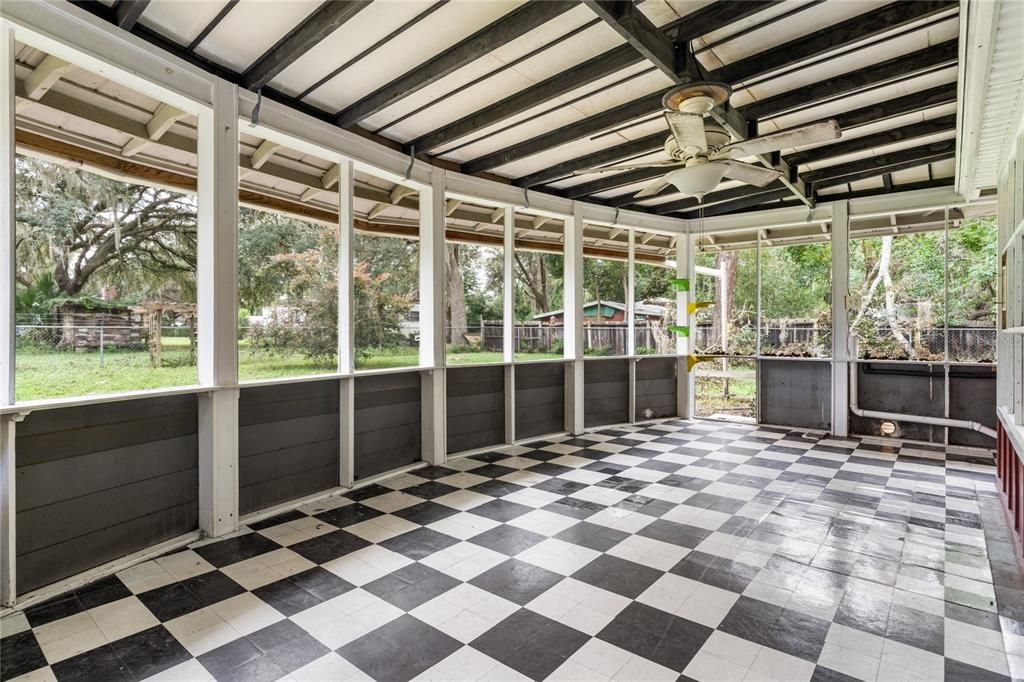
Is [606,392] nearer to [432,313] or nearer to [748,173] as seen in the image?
[432,313]

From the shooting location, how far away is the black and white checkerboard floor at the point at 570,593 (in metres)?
2.10

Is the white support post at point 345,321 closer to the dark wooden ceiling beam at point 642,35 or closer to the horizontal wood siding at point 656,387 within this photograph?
the dark wooden ceiling beam at point 642,35

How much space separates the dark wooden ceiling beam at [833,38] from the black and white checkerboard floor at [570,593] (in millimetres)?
3085

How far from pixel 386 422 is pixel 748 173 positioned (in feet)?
12.1

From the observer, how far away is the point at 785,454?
5.59m

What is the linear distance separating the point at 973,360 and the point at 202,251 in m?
7.84

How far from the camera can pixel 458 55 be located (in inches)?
125

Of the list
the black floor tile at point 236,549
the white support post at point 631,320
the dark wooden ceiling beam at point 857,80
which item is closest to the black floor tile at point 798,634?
the black floor tile at point 236,549

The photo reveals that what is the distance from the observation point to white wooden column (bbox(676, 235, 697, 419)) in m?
7.47

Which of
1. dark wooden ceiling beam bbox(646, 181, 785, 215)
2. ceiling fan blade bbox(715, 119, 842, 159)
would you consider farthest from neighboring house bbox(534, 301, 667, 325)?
ceiling fan blade bbox(715, 119, 842, 159)

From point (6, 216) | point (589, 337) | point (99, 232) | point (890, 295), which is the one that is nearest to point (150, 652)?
point (6, 216)

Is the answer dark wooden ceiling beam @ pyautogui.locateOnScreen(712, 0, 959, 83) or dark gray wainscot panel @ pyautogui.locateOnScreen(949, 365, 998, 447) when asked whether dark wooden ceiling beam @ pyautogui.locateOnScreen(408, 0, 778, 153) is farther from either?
dark gray wainscot panel @ pyautogui.locateOnScreen(949, 365, 998, 447)

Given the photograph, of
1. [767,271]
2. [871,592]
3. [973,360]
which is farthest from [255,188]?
[973,360]

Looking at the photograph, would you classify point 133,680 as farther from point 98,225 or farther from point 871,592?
point 871,592
